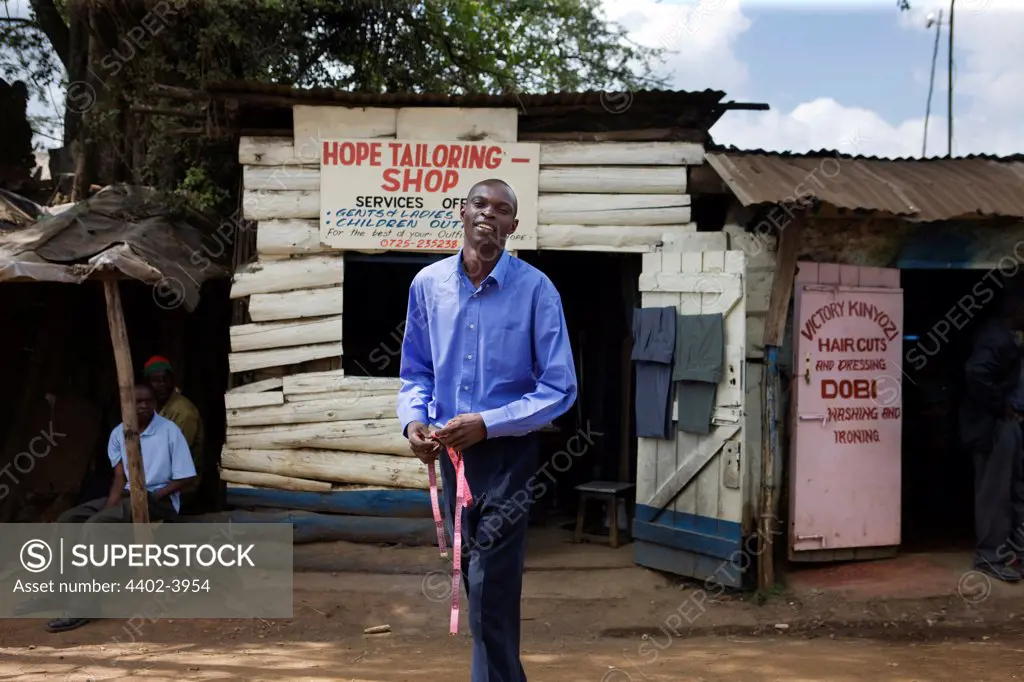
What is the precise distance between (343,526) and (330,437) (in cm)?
75

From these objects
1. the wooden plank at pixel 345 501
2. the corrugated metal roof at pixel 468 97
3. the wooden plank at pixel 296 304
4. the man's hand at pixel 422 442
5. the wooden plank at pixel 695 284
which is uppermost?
the corrugated metal roof at pixel 468 97

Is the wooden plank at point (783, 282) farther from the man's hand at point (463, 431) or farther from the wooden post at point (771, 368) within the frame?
the man's hand at point (463, 431)

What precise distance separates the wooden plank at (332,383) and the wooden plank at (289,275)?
74cm

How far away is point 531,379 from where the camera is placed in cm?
347

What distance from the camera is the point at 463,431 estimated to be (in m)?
3.20

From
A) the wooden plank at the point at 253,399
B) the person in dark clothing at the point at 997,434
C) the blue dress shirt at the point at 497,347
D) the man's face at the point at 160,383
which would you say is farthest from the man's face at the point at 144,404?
the person in dark clothing at the point at 997,434

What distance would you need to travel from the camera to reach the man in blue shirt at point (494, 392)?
335 cm

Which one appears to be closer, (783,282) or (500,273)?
(500,273)

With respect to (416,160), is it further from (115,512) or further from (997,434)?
(997,434)

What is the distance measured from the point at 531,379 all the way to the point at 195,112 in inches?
241

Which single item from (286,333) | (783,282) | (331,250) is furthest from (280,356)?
(783,282)

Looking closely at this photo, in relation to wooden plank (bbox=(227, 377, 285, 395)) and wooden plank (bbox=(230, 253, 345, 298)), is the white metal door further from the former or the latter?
wooden plank (bbox=(227, 377, 285, 395))

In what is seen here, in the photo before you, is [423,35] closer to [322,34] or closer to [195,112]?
[322,34]
